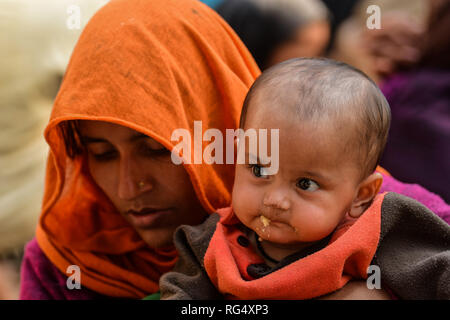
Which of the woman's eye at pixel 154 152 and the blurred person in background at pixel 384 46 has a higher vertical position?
the woman's eye at pixel 154 152

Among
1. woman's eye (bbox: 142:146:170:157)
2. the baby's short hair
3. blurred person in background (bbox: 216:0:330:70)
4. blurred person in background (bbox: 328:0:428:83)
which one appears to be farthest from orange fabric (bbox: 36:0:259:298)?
blurred person in background (bbox: 216:0:330:70)

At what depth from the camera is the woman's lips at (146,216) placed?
162cm

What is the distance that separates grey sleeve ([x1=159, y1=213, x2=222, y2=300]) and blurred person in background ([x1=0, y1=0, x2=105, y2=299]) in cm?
137

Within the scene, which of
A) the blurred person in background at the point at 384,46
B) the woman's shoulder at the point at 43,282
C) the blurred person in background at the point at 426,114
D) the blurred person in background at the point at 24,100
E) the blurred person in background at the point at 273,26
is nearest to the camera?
the woman's shoulder at the point at 43,282

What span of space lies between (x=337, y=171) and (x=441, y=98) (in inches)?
62.0

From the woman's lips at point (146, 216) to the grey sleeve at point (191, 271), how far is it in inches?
6.7

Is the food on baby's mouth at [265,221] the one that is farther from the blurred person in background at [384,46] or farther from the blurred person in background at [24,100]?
the blurred person in background at [24,100]

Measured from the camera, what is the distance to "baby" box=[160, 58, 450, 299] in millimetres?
1165

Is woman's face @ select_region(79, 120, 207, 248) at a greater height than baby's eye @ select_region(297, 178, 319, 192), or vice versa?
baby's eye @ select_region(297, 178, 319, 192)

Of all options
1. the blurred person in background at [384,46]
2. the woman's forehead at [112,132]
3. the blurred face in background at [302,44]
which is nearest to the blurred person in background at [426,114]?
the blurred person in background at [384,46]

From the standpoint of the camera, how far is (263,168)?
1.22 m

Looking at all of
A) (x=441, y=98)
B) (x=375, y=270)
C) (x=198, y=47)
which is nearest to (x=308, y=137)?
(x=375, y=270)

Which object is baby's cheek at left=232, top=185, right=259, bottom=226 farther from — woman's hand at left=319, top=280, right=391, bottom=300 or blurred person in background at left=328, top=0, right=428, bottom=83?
blurred person in background at left=328, top=0, right=428, bottom=83

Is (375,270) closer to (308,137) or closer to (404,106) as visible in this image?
(308,137)
